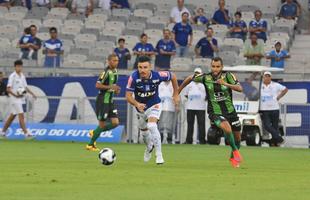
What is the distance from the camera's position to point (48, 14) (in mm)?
39781

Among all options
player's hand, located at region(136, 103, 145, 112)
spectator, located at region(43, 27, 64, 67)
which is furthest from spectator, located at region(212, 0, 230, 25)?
player's hand, located at region(136, 103, 145, 112)

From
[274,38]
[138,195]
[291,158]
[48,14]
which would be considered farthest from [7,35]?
[138,195]

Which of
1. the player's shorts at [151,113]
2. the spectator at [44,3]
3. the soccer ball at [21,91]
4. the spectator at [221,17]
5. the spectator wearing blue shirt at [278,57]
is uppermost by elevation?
the spectator at [44,3]

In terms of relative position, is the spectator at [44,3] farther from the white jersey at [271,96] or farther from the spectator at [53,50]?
the white jersey at [271,96]

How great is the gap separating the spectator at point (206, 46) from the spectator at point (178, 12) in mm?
3050

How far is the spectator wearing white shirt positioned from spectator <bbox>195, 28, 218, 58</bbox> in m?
5.62

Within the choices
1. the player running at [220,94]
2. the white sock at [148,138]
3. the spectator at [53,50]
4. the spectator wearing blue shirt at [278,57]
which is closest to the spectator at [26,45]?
the spectator at [53,50]

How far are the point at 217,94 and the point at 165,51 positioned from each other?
1315 centimetres

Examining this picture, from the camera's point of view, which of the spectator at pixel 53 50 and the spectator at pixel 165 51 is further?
the spectator at pixel 53 50

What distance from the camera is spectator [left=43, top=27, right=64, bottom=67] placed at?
3463 centimetres

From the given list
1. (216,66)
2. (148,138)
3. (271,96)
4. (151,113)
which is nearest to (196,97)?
(271,96)

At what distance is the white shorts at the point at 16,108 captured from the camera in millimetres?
31953

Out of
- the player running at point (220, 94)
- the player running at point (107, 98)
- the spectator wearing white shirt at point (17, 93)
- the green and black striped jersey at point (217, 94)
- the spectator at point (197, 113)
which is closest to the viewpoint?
the player running at point (220, 94)

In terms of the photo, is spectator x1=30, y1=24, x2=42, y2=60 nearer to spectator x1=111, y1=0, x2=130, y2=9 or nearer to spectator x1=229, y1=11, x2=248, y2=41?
spectator x1=111, y1=0, x2=130, y2=9
